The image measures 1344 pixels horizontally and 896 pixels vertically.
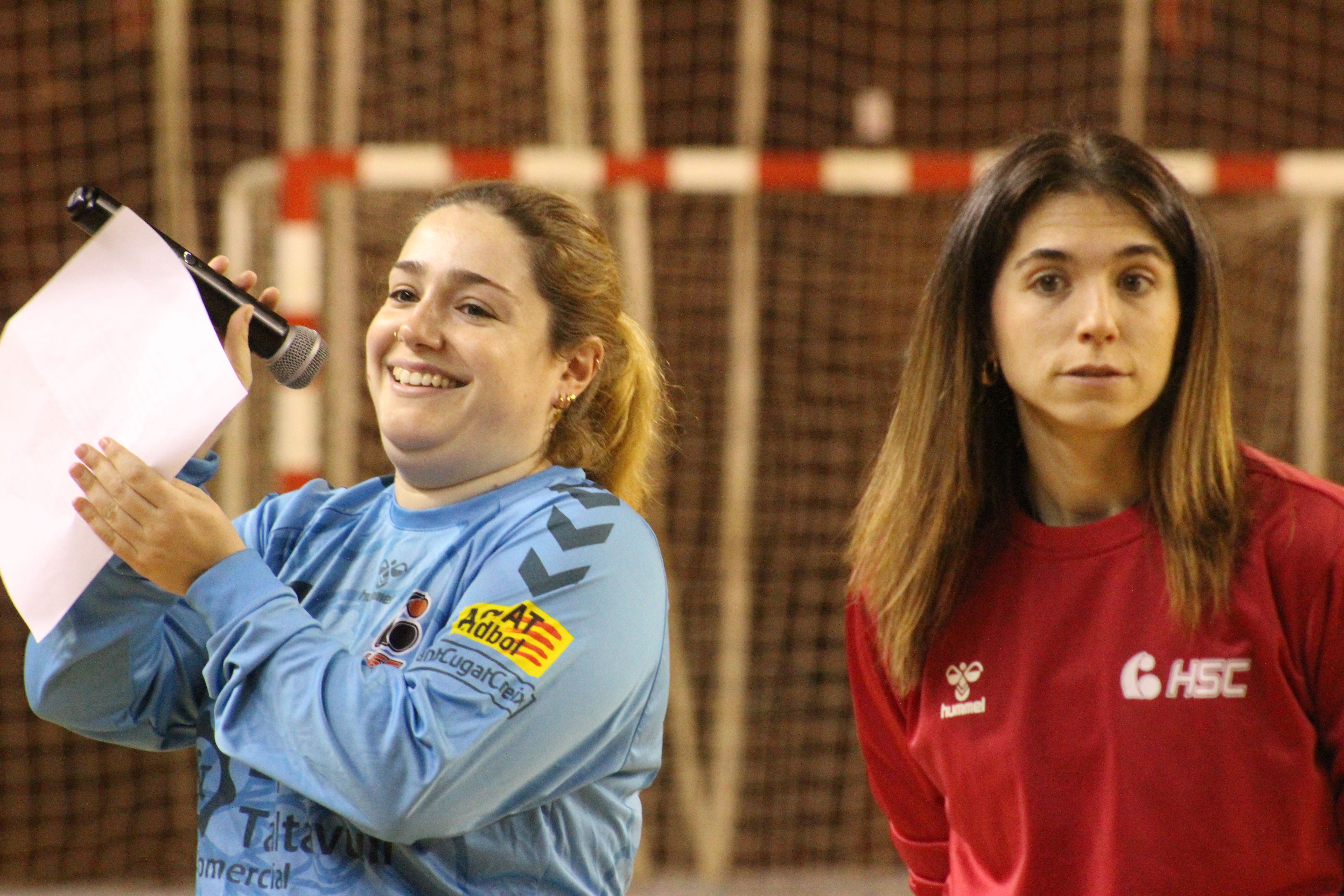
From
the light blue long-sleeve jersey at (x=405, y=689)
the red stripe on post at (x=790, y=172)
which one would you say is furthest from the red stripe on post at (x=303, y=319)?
the light blue long-sleeve jersey at (x=405, y=689)

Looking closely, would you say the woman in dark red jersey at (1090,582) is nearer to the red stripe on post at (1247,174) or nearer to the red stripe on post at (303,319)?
the red stripe on post at (303,319)

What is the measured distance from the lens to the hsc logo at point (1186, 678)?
4.57ft

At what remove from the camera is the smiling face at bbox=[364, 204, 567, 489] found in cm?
142

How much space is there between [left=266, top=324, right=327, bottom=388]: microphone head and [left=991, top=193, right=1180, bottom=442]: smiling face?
0.73 m

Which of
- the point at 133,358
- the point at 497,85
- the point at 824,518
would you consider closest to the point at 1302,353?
the point at 824,518

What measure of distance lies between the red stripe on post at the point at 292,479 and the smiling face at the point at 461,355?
167 cm

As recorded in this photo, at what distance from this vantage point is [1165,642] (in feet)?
4.68

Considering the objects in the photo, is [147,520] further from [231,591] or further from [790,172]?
[790,172]

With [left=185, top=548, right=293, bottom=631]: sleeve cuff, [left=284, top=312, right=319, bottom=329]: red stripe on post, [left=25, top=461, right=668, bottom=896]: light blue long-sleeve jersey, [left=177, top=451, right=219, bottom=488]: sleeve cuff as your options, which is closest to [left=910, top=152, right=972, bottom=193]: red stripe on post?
[left=284, top=312, right=319, bottom=329]: red stripe on post

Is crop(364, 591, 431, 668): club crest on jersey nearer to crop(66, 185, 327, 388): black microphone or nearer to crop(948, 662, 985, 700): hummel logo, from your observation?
crop(66, 185, 327, 388): black microphone

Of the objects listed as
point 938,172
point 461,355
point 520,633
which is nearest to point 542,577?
point 520,633

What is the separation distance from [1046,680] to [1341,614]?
29 centimetres

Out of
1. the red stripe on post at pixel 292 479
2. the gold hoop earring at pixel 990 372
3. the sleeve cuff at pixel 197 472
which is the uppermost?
the gold hoop earring at pixel 990 372

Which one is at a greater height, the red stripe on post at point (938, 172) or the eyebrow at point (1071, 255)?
the red stripe on post at point (938, 172)
